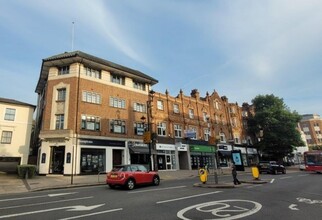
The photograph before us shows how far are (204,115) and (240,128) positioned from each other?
1268 cm

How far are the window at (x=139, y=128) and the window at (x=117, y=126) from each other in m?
1.79

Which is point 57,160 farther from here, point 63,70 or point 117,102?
point 63,70

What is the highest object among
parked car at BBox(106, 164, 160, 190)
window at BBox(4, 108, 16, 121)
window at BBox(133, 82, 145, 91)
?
window at BBox(133, 82, 145, 91)

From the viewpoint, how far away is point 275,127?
47.1 meters

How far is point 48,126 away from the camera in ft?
84.8

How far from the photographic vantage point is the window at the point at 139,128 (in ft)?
96.9

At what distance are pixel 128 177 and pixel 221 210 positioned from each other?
770 centimetres

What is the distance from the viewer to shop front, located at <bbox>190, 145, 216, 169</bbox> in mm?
36531

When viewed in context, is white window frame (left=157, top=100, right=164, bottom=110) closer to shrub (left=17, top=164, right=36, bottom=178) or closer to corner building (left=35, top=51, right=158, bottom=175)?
corner building (left=35, top=51, right=158, bottom=175)

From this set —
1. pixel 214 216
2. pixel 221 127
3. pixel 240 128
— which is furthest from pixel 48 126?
pixel 240 128

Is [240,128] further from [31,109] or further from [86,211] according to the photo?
[86,211]

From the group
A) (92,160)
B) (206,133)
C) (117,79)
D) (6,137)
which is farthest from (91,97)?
(206,133)

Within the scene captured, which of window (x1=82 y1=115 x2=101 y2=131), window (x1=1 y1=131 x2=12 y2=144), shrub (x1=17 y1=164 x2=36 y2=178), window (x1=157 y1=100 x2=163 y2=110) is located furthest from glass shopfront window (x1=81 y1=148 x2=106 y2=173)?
window (x1=157 y1=100 x2=163 y2=110)

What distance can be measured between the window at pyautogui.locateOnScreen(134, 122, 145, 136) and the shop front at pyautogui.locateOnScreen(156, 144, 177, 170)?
10.5 feet
